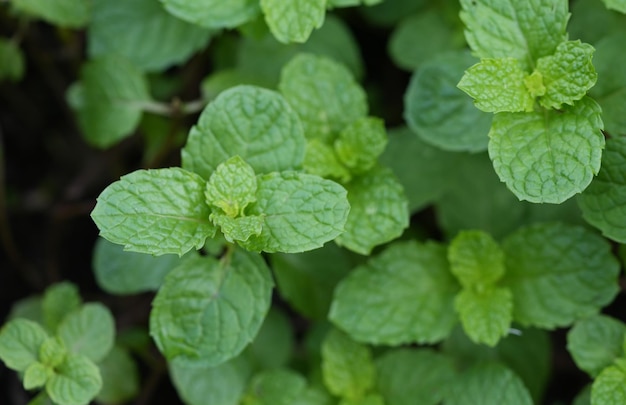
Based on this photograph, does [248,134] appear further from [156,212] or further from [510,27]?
[510,27]

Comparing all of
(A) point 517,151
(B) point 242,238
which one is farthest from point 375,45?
(B) point 242,238

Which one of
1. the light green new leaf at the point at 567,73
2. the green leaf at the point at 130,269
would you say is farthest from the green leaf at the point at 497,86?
the green leaf at the point at 130,269

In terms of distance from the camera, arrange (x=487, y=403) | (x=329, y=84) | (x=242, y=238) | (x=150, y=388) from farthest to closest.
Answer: (x=150, y=388) → (x=329, y=84) → (x=487, y=403) → (x=242, y=238)

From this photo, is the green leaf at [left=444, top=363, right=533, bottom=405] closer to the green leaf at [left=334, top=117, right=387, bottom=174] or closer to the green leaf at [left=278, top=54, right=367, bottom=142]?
the green leaf at [left=334, top=117, right=387, bottom=174]

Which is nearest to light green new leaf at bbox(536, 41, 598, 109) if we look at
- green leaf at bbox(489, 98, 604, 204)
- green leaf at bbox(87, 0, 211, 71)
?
green leaf at bbox(489, 98, 604, 204)

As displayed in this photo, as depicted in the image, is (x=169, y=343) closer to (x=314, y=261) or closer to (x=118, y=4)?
(x=314, y=261)

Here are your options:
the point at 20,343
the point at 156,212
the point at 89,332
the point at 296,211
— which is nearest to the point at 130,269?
the point at 89,332

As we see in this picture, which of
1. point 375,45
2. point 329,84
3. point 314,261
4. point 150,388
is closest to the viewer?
point 329,84

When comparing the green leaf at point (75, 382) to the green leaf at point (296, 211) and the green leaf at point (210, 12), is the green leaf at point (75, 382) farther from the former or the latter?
the green leaf at point (210, 12)
